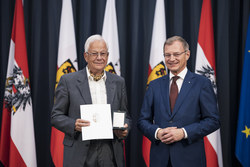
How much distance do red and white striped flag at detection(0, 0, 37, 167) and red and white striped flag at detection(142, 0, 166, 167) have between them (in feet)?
5.24

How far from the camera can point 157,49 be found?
11.4 ft

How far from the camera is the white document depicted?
1.91 meters

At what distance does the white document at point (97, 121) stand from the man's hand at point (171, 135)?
1.38 ft

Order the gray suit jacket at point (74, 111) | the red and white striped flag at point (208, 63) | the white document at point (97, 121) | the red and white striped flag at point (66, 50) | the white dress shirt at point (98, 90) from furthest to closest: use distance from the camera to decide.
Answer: the red and white striped flag at point (66, 50) → the red and white striped flag at point (208, 63) → the white dress shirt at point (98, 90) → the gray suit jacket at point (74, 111) → the white document at point (97, 121)

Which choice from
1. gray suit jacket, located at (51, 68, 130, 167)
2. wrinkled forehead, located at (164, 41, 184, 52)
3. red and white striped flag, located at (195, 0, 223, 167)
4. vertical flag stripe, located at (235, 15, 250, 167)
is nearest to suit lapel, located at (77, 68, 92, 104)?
gray suit jacket, located at (51, 68, 130, 167)

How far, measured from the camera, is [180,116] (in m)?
2.02

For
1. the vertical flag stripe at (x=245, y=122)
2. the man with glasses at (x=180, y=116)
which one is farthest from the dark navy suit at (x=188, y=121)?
the vertical flag stripe at (x=245, y=122)

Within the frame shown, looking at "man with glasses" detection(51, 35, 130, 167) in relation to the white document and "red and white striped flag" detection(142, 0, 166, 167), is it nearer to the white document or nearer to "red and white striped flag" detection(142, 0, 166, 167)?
the white document

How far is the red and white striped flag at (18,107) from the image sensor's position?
3377mm

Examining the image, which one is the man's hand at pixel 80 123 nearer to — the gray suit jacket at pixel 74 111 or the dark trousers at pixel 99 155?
the gray suit jacket at pixel 74 111

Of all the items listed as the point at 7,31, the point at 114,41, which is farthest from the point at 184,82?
the point at 7,31

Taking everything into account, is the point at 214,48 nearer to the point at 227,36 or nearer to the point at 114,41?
the point at 227,36

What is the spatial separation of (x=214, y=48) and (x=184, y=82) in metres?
1.89

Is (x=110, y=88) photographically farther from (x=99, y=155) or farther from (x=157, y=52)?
(x=157, y=52)
